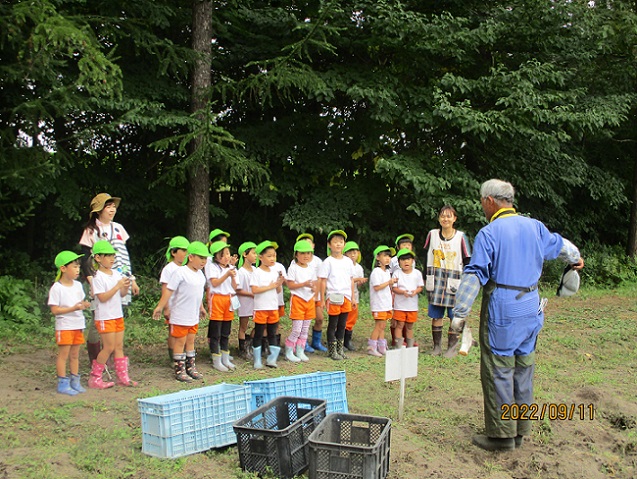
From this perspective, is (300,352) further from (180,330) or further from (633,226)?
(633,226)

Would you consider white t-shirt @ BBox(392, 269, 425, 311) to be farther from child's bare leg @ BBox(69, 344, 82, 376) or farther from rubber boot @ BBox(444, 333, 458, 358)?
child's bare leg @ BBox(69, 344, 82, 376)

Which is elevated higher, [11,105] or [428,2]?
[428,2]

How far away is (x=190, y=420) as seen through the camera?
200 inches

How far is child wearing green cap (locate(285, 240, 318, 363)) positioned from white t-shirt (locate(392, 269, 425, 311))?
49.1 inches

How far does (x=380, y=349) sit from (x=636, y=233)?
11995mm

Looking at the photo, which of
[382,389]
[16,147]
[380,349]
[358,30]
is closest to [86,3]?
[16,147]

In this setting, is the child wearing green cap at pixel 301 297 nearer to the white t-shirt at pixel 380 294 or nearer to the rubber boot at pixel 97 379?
the white t-shirt at pixel 380 294

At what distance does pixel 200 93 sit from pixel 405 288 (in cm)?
559

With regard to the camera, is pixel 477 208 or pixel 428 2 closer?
pixel 477 208

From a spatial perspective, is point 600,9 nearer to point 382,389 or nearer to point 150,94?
point 150,94

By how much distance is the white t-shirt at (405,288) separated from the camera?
29.5 ft

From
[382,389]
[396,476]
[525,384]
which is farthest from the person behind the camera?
[382,389]

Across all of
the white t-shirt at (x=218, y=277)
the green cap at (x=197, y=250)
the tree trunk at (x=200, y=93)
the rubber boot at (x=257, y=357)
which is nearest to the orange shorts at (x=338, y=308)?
the rubber boot at (x=257, y=357)

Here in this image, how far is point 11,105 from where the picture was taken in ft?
37.0
